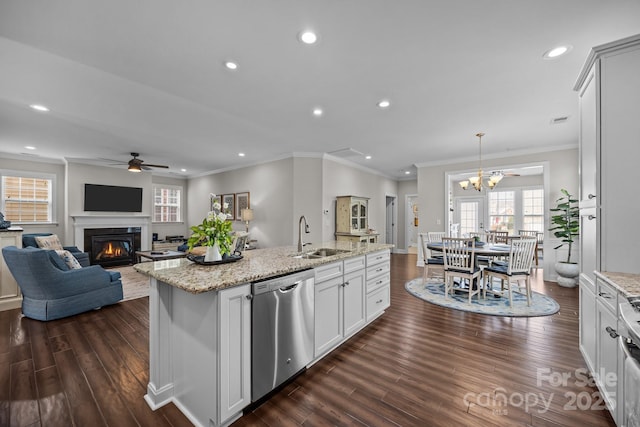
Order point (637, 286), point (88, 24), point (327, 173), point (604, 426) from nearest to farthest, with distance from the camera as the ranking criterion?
point (637, 286) < point (604, 426) < point (88, 24) < point (327, 173)

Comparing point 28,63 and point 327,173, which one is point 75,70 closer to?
point 28,63

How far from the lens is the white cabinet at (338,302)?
2289 mm

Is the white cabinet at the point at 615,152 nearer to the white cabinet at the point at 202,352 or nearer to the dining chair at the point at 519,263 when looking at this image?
the dining chair at the point at 519,263

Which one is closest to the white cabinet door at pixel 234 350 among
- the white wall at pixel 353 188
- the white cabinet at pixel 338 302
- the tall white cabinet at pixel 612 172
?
the white cabinet at pixel 338 302

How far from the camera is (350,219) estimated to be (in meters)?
6.33

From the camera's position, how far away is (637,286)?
1.40 meters

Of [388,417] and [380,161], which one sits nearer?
[388,417]

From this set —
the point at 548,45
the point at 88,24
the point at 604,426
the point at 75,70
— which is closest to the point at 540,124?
the point at 548,45

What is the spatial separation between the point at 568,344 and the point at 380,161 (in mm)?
5094

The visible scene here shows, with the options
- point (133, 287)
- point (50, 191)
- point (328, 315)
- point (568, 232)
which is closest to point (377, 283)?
point (328, 315)

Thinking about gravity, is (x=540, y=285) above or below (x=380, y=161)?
below

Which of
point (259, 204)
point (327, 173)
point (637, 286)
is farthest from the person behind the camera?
point (259, 204)

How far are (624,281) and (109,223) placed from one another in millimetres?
9228

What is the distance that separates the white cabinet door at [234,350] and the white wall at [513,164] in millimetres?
5966
